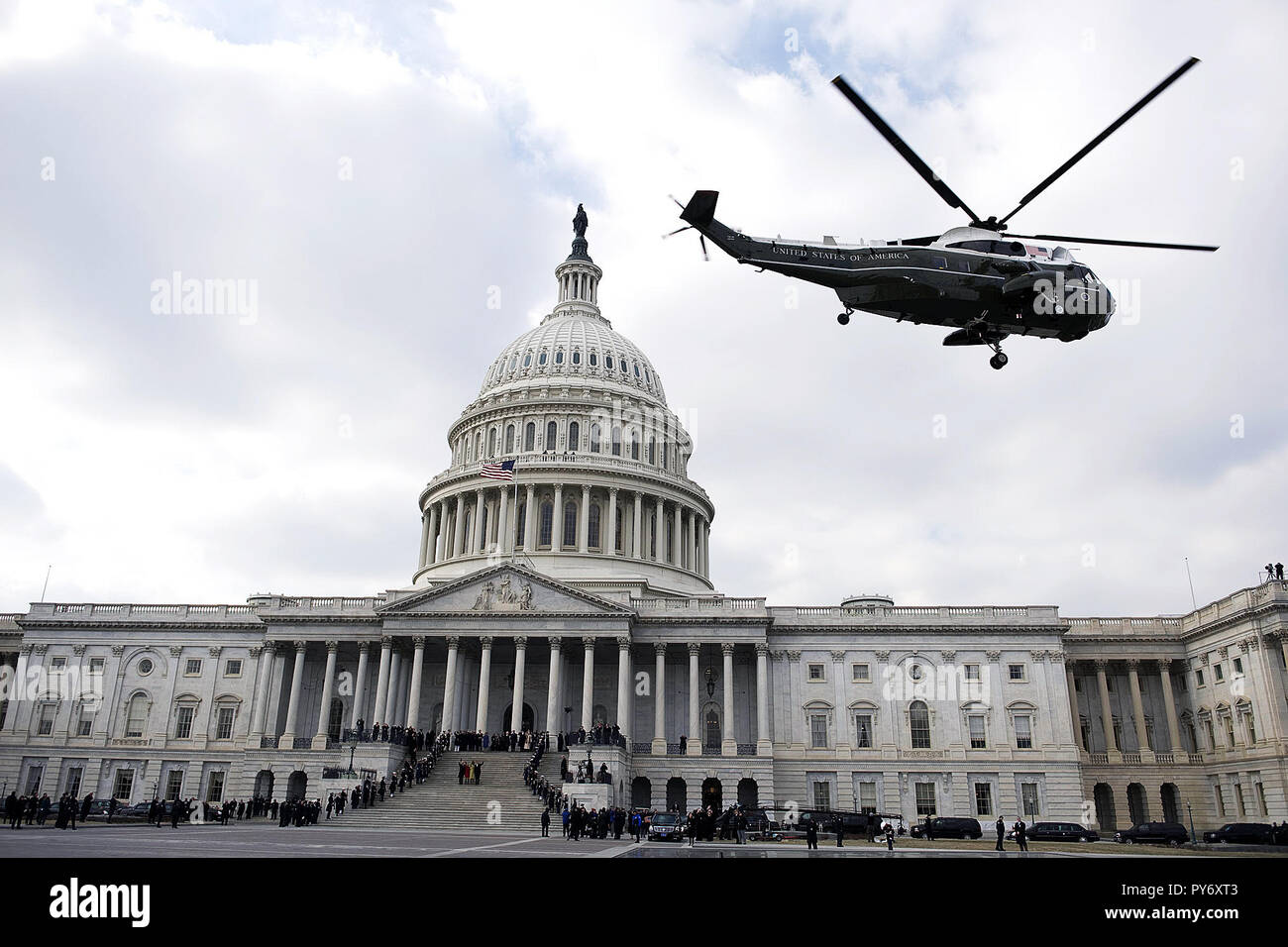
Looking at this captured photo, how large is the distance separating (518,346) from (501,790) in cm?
5530

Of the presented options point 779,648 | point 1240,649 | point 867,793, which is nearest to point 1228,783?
point 1240,649

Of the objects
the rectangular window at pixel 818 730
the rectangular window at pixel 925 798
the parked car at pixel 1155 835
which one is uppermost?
the rectangular window at pixel 818 730

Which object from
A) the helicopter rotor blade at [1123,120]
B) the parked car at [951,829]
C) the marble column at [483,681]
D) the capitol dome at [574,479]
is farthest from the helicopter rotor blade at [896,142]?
the capitol dome at [574,479]

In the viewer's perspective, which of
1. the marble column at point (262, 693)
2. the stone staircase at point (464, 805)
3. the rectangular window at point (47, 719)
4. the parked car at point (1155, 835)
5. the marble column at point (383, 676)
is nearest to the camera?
the stone staircase at point (464, 805)

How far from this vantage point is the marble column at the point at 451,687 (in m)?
63.8

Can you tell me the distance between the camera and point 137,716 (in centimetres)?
7312

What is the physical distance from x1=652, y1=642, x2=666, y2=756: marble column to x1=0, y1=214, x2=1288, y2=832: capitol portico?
0.15 metres

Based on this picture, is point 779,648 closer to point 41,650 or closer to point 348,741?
point 348,741

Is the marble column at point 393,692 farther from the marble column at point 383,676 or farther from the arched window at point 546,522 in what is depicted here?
the arched window at point 546,522

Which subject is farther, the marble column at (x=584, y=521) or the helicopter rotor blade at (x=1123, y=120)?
the marble column at (x=584, y=521)

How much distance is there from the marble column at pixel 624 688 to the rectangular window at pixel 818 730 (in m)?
12.2

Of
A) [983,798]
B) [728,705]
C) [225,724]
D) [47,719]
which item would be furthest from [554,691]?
[47,719]
